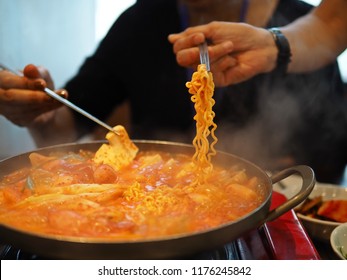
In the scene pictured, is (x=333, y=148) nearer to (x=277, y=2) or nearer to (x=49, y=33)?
(x=277, y=2)

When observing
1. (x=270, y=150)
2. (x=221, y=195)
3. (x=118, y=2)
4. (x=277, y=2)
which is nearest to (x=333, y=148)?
(x=270, y=150)

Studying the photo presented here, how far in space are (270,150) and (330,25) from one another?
1.11 metres

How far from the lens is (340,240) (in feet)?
5.05

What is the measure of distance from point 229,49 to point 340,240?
106cm

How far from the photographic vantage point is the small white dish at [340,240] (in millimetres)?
1451

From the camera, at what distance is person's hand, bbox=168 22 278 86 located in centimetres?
198

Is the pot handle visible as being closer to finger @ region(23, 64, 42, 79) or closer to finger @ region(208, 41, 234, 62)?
finger @ region(208, 41, 234, 62)

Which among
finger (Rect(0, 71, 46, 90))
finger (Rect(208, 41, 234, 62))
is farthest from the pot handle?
finger (Rect(0, 71, 46, 90))

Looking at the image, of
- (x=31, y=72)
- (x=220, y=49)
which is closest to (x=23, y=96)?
(x=31, y=72)

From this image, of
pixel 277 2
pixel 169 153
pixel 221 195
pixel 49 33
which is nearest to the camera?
pixel 221 195

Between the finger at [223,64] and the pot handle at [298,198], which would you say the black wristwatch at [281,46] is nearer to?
the finger at [223,64]

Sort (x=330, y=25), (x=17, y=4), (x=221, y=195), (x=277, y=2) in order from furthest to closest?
(x=17, y=4) → (x=277, y=2) → (x=330, y=25) → (x=221, y=195)

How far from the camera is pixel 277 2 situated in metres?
2.87

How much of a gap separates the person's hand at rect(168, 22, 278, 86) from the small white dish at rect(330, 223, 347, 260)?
1.00m
